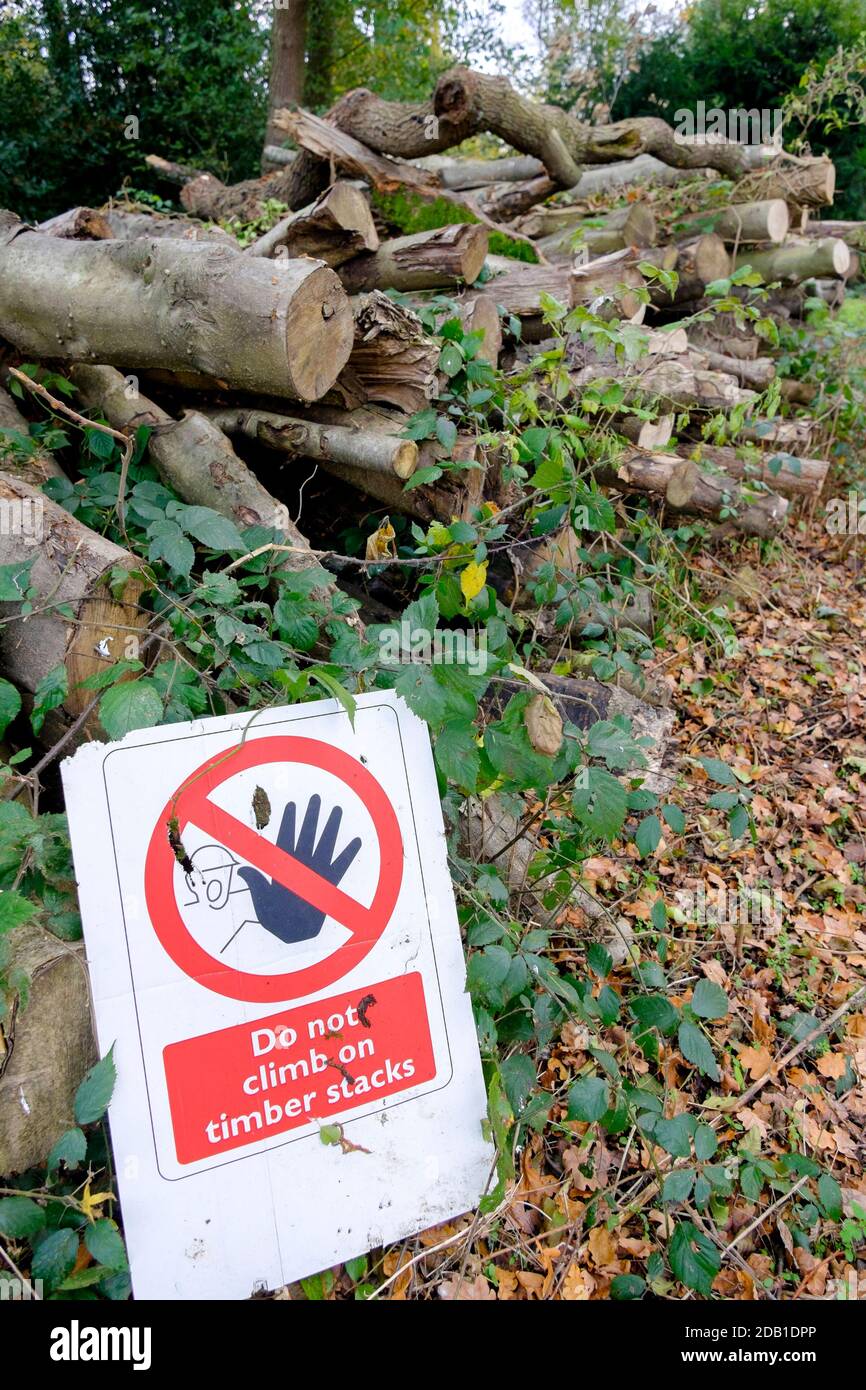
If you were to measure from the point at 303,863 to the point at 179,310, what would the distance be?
1.71 metres

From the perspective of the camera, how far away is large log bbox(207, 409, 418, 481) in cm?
287

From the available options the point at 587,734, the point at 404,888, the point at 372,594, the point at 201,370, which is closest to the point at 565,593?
the point at 372,594

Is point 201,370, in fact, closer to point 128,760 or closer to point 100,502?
point 100,502

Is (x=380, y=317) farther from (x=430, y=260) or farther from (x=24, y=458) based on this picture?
(x=24, y=458)

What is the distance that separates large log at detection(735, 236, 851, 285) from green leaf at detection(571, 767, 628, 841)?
482 centimetres

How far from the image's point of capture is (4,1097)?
1.57 meters

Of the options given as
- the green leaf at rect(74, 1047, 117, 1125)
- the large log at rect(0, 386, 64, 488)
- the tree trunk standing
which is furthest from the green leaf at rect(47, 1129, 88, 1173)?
the tree trunk standing

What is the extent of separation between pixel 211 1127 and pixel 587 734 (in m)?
1.14

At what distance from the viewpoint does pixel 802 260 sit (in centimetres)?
566

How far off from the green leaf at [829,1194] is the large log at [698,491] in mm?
2490

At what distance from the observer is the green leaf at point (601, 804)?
191 cm

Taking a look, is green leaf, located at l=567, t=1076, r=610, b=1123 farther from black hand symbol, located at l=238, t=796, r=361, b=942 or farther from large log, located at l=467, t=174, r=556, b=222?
large log, located at l=467, t=174, r=556, b=222

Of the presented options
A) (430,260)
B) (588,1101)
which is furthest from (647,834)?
(430,260)

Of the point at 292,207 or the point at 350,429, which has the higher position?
the point at 292,207
